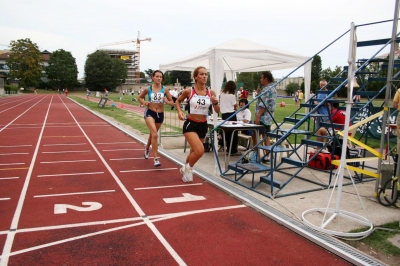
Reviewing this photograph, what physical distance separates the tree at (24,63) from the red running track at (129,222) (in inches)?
3351

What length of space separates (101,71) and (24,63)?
62.9 feet

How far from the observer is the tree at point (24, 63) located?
260 feet

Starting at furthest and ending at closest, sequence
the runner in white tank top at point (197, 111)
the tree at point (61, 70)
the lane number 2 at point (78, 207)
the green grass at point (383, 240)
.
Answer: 1. the tree at point (61, 70)
2. the runner in white tank top at point (197, 111)
3. the lane number 2 at point (78, 207)
4. the green grass at point (383, 240)

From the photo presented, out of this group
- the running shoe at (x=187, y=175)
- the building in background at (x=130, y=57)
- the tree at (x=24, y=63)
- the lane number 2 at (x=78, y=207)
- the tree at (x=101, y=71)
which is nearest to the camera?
the lane number 2 at (x=78, y=207)

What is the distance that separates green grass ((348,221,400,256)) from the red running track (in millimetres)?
560

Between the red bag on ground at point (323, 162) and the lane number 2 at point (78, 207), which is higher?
the red bag on ground at point (323, 162)

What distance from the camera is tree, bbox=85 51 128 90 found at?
283 feet

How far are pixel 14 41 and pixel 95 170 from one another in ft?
299

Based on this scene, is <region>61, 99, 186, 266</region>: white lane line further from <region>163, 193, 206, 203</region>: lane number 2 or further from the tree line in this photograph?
the tree line

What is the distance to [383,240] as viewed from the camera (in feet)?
11.6

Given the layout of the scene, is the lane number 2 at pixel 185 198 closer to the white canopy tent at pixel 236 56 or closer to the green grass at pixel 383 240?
the white canopy tent at pixel 236 56

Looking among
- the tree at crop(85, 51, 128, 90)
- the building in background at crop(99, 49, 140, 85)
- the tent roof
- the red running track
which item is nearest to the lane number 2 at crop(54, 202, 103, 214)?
the red running track

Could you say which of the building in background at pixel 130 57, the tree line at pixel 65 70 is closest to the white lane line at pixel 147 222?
the tree line at pixel 65 70

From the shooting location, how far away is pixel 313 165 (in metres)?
7.11
